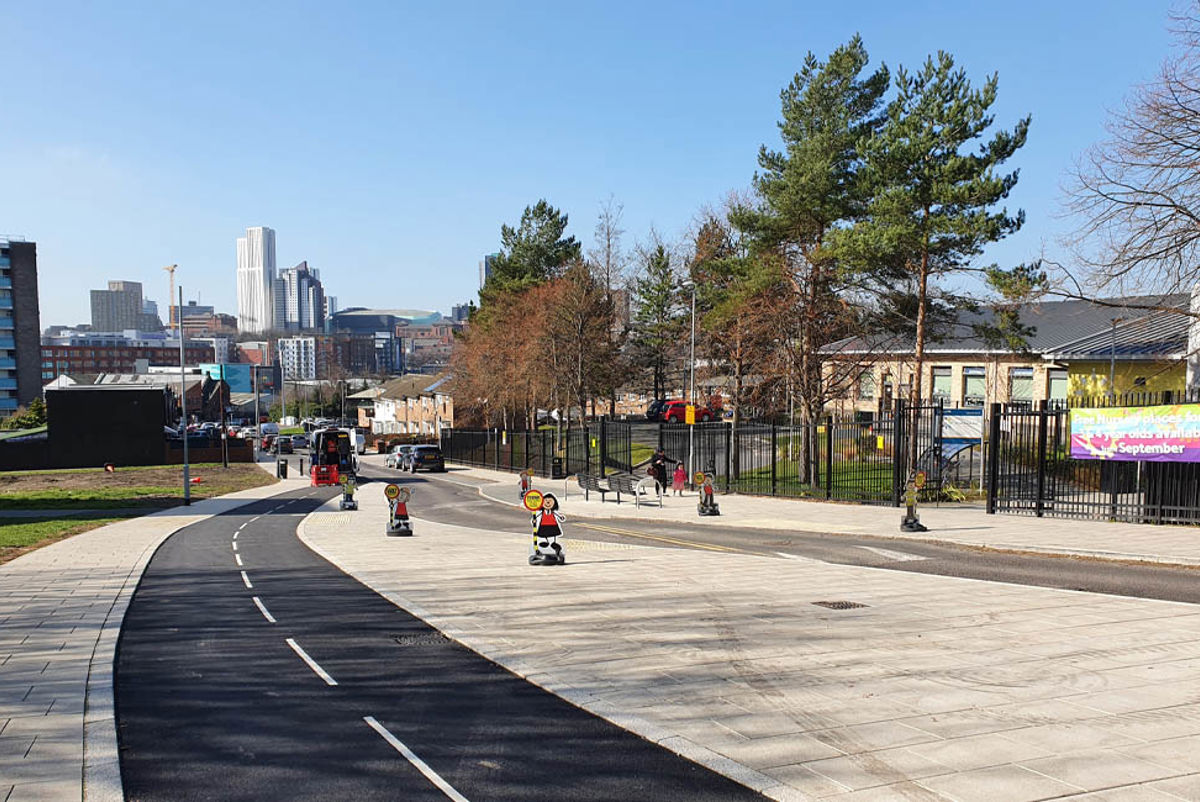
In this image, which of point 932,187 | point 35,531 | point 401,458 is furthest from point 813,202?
point 401,458

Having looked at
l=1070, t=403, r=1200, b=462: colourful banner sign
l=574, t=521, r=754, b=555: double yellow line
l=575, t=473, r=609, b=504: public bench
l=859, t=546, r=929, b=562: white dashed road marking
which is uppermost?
l=1070, t=403, r=1200, b=462: colourful banner sign

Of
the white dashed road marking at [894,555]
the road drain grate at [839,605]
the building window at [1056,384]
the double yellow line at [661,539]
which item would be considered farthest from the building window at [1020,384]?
the road drain grate at [839,605]

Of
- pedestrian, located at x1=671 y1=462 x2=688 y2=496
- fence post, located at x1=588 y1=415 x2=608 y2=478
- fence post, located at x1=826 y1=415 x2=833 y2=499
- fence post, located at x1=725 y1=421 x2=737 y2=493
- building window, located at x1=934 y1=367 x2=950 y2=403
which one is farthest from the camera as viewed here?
building window, located at x1=934 y1=367 x2=950 y2=403

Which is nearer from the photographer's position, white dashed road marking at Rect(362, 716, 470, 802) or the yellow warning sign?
white dashed road marking at Rect(362, 716, 470, 802)

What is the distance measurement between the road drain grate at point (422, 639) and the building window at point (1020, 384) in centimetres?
4327

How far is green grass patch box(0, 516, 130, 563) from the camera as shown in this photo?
20953mm

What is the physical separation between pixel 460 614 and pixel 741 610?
12.7ft

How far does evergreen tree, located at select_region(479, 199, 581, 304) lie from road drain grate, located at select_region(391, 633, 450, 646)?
2269 inches

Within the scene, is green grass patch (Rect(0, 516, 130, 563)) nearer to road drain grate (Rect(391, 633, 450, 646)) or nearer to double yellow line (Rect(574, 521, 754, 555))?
road drain grate (Rect(391, 633, 450, 646))

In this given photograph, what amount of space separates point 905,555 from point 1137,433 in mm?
7246

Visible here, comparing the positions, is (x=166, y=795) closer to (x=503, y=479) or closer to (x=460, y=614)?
(x=460, y=614)

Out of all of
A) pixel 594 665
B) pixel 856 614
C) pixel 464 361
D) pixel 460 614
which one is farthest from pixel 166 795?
pixel 464 361

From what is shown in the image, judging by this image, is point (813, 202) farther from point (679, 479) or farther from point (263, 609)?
point (263, 609)

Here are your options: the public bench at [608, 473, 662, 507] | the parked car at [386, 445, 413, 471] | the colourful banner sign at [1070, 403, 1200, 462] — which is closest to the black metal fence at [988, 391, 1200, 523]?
the colourful banner sign at [1070, 403, 1200, 462]
